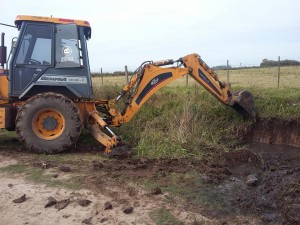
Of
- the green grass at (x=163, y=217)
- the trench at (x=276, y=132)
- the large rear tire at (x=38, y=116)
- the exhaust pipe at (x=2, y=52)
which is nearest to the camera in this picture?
the green grass at (x=163, y=217)

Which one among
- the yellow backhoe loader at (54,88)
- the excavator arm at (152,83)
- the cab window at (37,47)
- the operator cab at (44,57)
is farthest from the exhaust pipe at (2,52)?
the excavator arm at (152,83)

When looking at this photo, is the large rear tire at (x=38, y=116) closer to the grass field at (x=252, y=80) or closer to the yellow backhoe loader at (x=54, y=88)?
the yellow backhoe loader at (x=54, y=88)

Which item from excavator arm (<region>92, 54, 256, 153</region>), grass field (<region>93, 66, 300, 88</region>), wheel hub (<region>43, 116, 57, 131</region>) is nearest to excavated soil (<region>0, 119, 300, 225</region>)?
wheel hub (<region>43, 116, 57, 131</region>)

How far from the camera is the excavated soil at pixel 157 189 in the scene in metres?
4.77

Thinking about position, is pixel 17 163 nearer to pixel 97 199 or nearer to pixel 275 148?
pixel 97 199

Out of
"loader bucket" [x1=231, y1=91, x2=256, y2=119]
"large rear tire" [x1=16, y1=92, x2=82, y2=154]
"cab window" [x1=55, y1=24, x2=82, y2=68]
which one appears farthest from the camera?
"loader bucket" [x1=231, y1=91, x2=256, y2=119]

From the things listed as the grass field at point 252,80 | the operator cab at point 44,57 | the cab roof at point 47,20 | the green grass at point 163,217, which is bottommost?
the green grass at point 163,217

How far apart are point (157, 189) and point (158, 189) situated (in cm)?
1

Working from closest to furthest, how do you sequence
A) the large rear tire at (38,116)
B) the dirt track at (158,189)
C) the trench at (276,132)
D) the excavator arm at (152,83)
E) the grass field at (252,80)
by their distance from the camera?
the dirt track at (158,189) < the large rear tire at (38,116) < the excavator arm at (152,83) < the trench at (276,132) < the grass field at (252,80)

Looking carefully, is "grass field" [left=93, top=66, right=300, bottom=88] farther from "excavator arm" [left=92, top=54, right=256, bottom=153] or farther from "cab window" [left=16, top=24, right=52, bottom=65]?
"cab window" [left=16, top=24, right=52, bottom=65]

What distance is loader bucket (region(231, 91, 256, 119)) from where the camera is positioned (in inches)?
360

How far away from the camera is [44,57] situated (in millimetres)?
7980

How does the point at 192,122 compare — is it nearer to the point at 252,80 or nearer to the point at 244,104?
the point at 244,104

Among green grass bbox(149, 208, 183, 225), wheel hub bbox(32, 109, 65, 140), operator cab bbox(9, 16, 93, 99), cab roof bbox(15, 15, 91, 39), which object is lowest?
green grass bbox(149, 208, 183, 225)
